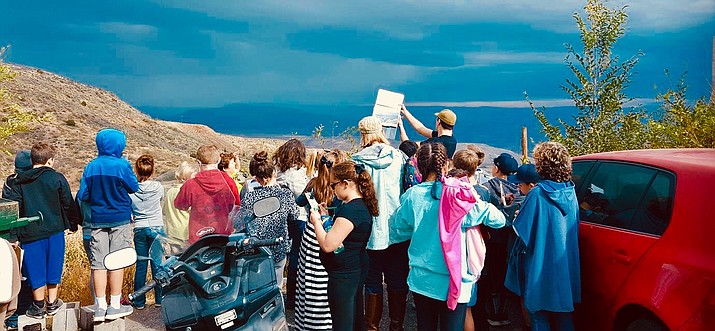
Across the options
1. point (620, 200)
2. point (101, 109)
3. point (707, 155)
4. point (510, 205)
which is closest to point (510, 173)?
point (510, 205)

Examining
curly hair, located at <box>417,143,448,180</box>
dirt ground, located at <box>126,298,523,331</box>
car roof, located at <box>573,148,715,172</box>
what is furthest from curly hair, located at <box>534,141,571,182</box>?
dirt ground, located at <box>126,298,523,331</box>

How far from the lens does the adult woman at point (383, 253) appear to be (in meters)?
6.00

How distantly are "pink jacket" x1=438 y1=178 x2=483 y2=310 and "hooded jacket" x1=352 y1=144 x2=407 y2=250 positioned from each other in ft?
3.29

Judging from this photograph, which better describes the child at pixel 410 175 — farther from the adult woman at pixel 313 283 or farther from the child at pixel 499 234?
the adult woman at pixel 313 283

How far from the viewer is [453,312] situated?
16.3 feet

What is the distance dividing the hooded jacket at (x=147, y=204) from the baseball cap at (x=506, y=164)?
11.1ft

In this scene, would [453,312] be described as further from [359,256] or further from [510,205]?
[510,205]

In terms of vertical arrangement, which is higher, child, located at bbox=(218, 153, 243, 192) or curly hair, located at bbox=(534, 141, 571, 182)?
curly hair, located at bbox=(534, 141, 571, 182)

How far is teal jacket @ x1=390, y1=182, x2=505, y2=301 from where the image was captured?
495 centimetres

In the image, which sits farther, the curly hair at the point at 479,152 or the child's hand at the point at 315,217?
the curly hair at the point at 479,152

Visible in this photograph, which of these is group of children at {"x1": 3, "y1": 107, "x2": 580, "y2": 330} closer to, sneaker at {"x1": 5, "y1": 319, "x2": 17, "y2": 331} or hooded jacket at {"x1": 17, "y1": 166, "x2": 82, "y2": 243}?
hooded jacket at {"x1": 17, "y1": 166, "x2": 82, "y2": 243}

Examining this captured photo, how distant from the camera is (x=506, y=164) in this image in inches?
248

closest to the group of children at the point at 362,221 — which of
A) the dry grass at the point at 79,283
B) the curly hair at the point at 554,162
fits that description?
the curly hair at the point at 554,162

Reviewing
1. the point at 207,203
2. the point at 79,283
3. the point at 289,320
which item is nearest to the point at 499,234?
the point at 289,320
